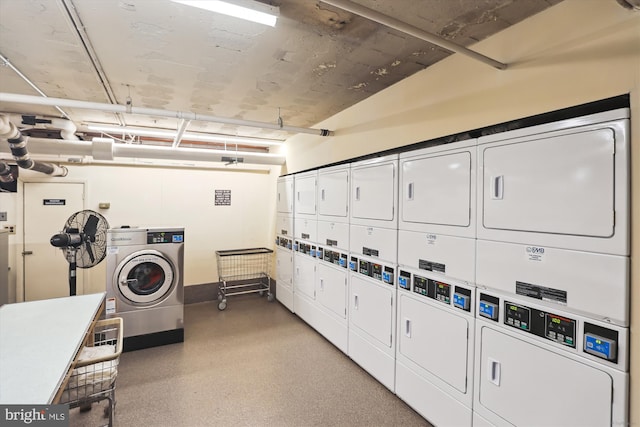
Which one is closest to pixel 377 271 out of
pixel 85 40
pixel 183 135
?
pixel 85 40

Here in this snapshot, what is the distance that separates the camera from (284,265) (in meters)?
4.90

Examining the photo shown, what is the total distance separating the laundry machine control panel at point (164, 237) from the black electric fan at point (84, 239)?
1.50ft

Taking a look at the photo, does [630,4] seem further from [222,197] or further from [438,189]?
[222,197]

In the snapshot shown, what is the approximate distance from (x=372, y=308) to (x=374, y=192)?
111 centimetres

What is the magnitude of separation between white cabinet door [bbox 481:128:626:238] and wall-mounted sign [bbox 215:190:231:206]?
14.7ft

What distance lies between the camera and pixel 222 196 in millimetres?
5453

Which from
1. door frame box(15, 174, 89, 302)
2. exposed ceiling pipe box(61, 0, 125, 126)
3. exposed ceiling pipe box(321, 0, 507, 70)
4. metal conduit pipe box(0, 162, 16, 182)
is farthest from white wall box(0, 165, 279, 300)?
exposed ceiling pipe box(321, 0, 507, 70)

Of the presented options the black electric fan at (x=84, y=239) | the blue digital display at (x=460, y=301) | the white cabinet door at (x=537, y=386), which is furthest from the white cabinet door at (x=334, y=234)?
the black electric fan at (x=84, y=239)

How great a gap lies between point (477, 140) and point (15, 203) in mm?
5795

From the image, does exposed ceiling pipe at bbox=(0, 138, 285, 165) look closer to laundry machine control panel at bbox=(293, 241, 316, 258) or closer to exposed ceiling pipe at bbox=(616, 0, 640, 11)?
laundry machine control panel at bbox=(293, 241, 316, 258)

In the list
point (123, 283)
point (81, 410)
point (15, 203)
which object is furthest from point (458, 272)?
point (15, 203)

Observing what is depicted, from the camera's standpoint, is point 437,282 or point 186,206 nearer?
point 437,282

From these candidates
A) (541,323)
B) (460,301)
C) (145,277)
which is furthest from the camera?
(145,277)

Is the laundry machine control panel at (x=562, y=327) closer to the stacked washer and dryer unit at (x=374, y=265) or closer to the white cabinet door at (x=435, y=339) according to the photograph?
the white cabinet door at (x=435, y=339)
